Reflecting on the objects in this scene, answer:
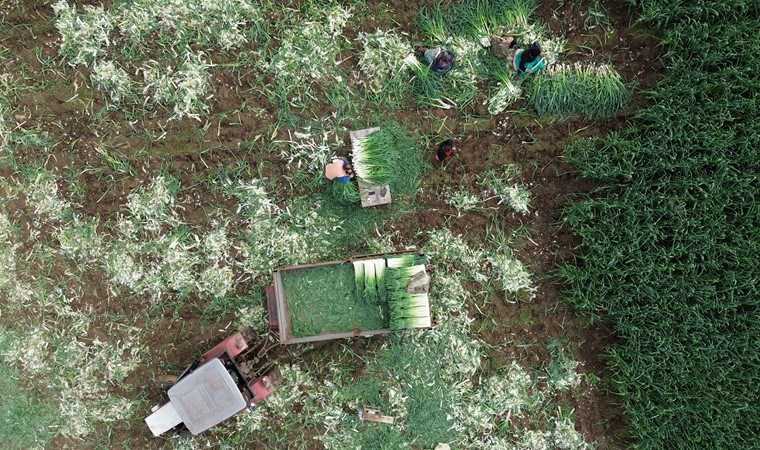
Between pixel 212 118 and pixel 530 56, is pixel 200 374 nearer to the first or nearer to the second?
pixel 212 118

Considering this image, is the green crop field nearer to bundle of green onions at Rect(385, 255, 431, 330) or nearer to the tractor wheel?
the tractor wheel

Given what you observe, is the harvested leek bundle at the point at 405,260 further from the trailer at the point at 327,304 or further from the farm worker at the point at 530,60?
the farm worker at the point at 530,60

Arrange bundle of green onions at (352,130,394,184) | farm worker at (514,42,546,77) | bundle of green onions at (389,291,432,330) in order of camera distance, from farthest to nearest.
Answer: bundle of green onions at (352,130,394,184)
farm worker at (514,42,546,77)
bundle of green onions at (389,291,432,330)

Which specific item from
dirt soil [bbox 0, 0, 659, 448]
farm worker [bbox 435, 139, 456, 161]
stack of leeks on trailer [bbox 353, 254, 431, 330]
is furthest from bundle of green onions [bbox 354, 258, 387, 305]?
farm worker [bbox 435, 139, 456, 161]

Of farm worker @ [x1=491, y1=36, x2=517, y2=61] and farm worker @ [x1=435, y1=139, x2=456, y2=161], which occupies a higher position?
farm worker @ [x1=491, y1=36, x2=517, y2=61]

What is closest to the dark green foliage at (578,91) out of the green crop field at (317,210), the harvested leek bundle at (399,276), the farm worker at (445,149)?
the green crop field at (317,210)

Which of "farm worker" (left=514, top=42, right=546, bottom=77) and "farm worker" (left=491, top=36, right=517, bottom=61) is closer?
"farm worker" (left=514, top=42, right=546, bottom=77)

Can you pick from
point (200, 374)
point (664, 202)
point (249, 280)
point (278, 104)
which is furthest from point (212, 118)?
point (664, 202)

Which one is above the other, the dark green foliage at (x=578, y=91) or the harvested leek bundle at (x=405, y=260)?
the dark green foliage at (x=578, y=91)
